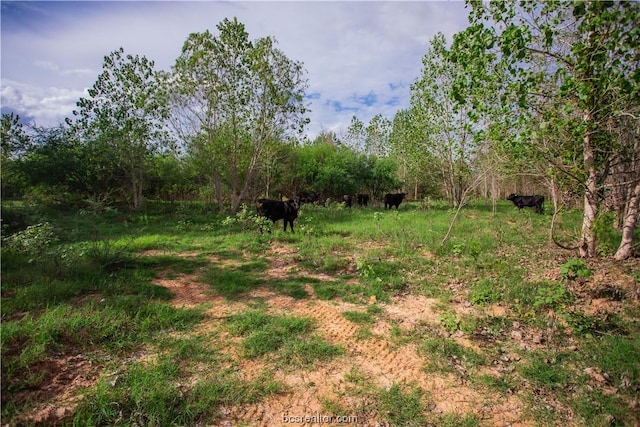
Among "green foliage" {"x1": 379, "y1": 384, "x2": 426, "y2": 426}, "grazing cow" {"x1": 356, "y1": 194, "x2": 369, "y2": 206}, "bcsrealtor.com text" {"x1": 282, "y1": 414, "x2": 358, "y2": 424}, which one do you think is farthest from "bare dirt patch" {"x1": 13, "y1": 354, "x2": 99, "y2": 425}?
"grazing cow" {"x1": 356, "y1": 194, "x2": 369, "y2": 206}

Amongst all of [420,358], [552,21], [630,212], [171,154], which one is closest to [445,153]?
[630,212]

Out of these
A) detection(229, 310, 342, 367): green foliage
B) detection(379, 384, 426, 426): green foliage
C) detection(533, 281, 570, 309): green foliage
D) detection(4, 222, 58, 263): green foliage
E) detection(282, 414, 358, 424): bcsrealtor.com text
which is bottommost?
detection(282, 414, 358, 424): bcsrealtor.com text

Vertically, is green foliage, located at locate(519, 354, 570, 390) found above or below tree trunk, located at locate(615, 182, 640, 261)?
below

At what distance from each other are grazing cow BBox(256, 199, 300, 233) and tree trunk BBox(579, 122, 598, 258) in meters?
7.95

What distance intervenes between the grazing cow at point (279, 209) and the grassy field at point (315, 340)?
12.7 ft

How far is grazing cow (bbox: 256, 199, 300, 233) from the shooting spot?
10883mm

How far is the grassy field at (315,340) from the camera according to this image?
273 cm

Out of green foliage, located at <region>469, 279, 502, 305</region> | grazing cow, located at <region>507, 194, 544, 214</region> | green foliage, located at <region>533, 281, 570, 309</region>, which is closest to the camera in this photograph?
green foliage, located at <region>533, 281, 570, 309</region>

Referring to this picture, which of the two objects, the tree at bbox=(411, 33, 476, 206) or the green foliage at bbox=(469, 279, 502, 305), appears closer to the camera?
the green foliage at bbox=(469, 279, 502, 305)

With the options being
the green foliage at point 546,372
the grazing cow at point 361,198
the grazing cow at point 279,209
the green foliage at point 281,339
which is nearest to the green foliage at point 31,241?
the green foliage at point 281,339

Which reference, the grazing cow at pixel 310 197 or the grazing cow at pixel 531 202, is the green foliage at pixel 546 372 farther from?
the grazing cow at pixel 310 197

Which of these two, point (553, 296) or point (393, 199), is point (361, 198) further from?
point (553, 296)

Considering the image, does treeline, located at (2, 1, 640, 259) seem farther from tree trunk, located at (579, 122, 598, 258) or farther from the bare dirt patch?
the bare dirt patch

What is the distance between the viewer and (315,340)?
3.83m
